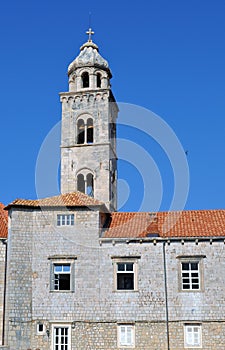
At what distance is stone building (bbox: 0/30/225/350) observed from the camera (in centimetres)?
2959

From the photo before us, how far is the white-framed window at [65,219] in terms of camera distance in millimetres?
31750

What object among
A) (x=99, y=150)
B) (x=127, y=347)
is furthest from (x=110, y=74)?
(x=127, y=347)

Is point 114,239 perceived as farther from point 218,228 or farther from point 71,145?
point 71,145

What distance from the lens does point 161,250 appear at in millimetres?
30859

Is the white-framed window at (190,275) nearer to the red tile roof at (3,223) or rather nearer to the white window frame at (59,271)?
the white window frame at (59,271)

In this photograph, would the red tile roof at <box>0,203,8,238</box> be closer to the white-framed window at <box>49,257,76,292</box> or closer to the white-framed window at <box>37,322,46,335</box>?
the white-framed window at <box>49,257,76,292</box>

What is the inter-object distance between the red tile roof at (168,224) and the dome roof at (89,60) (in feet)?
55.6

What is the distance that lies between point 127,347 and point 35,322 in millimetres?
5582

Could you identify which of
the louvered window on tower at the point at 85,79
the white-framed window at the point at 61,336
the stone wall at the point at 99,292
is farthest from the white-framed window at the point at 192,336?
the louvered window on tower at the point at 85,79

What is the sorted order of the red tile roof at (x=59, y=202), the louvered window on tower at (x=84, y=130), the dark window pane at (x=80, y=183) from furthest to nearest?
the louvered window on tower at (x=84, y=130) → the dark window pane at (x=80, y=183) → the red tile roof at (x=59, y=202)

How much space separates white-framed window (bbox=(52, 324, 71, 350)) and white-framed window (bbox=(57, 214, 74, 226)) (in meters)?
6.10

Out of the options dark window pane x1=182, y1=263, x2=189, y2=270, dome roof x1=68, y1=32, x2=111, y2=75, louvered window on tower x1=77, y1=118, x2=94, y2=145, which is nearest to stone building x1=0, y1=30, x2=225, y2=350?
dark window pane x1=182, y1=263, x2=189, y2=270

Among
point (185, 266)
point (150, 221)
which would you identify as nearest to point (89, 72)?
point (150, 221)

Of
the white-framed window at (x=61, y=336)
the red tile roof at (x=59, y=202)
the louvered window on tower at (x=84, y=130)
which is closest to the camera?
the white-framed window at (x=61, y=336)
